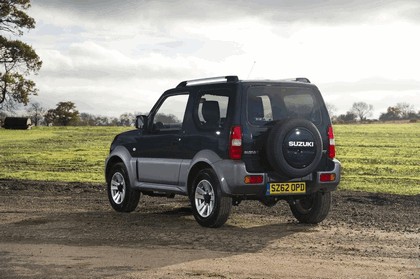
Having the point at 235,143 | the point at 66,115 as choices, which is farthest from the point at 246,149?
Result: the point at 66,115

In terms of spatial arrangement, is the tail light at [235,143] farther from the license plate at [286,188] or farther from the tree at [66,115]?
the tree at [66,115]

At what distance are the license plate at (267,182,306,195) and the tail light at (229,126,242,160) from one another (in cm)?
64

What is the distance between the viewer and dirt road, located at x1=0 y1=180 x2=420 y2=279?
7.23m

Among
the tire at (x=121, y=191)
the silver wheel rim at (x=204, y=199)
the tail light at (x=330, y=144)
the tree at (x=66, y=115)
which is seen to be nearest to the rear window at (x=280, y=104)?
the tail light at (x=330, y=144)

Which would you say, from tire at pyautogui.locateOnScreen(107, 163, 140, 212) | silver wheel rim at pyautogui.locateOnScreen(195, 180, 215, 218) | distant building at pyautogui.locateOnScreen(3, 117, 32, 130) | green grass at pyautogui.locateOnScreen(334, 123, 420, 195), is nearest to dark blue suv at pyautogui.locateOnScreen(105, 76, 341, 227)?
silver wheel rim at pyautogui.locateOnScreen(195, 180, 215, 218)

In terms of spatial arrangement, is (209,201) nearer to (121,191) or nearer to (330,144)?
(330,144)

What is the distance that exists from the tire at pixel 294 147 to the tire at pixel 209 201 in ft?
2.93

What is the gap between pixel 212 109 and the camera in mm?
10219

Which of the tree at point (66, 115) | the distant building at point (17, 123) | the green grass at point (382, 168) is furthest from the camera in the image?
the tree at point (66, 115)

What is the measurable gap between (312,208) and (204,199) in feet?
6.16

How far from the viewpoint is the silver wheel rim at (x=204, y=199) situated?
9992 millimetres

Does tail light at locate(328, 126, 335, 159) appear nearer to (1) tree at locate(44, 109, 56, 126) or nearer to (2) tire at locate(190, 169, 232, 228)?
(2) tire at locate(190, 169, 232, 228)

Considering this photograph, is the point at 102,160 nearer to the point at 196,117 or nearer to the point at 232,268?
the point at 196,117

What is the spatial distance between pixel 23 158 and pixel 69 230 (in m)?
19.7
